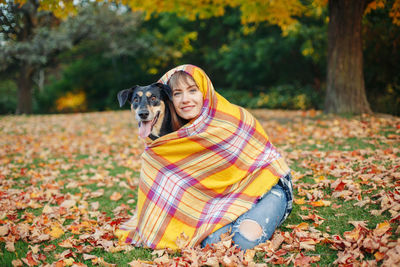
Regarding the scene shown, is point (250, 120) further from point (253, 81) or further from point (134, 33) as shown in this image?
point (134, 33)

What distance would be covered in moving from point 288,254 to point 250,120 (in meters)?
1.31

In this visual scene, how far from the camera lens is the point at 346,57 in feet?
26.6

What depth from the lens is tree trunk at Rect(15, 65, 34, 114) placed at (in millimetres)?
16984

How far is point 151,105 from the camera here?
3455 millimetres

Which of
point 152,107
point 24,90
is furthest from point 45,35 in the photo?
point 152,107

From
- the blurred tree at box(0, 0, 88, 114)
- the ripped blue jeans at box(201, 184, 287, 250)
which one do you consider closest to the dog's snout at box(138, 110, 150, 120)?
the ripped blue jeans at box(201, 184, 287, 250)

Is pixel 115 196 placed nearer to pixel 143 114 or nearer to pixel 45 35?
pixel 143 114

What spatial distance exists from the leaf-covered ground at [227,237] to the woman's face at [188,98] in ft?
4.06

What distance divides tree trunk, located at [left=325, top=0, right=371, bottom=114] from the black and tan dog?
21.1 ft

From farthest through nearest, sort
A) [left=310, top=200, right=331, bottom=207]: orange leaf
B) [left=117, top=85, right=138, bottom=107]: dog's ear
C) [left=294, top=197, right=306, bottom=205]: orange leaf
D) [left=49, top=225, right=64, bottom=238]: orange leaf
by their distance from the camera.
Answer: [left=117, top=85, right=138, bottom=107]: dog's ear → [left=294, top=197, right=306, bottom=205]: orange leaf → [left=310, top=200, right=331, bottom=207]: orange leaf → [left=49, top=225, right=64, bottom=238]: orange leaf

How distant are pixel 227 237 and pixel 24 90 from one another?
18329mm

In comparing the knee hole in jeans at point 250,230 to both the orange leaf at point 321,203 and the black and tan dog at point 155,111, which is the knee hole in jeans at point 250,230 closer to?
the orange leaf at point 321,203

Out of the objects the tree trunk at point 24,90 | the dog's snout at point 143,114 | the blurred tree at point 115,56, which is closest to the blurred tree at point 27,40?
the tree trunk at point 24,90

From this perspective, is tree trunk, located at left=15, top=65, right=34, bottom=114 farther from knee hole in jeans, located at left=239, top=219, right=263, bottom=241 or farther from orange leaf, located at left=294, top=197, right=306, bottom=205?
knee hole in jeans, located at left=239, top=219, right=263, bottom=241
